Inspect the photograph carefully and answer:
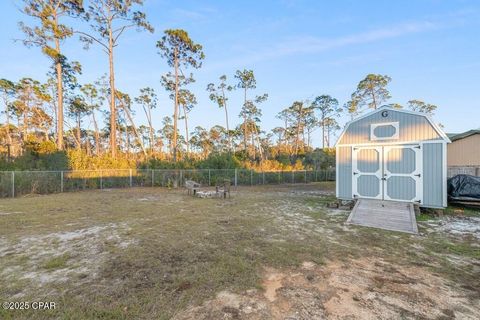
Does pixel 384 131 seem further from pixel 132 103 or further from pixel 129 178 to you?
pixel 132 103

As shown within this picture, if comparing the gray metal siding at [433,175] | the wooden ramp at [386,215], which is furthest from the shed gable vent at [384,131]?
the wooden ramp at [386,215]

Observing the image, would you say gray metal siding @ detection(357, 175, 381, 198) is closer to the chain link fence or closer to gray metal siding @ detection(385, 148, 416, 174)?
gray metal siding @ detection(385, 148, 416, 174)

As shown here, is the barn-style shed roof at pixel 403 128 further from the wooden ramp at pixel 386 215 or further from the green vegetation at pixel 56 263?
the green vegetation at pixel 56 263

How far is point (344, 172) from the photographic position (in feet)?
30.0

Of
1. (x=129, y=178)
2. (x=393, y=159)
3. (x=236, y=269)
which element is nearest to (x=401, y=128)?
(x=393, y=159)

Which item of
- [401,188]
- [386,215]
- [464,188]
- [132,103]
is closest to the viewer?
[386,215]

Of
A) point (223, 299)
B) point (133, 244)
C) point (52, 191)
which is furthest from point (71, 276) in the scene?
point (52, 191)

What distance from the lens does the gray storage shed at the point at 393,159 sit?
291 inches

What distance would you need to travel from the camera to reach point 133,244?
4.54m

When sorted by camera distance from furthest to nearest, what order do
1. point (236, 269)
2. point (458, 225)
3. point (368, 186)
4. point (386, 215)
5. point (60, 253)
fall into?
point (368, 186) < point (386, 215) < point (458, 225) < point (60, 253) < point (236, 269)

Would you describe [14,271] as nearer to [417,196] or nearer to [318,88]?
[417,196]

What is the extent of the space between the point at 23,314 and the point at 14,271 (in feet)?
4.73

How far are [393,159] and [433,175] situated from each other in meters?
1.21

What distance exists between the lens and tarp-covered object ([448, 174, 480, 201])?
8.09 m
